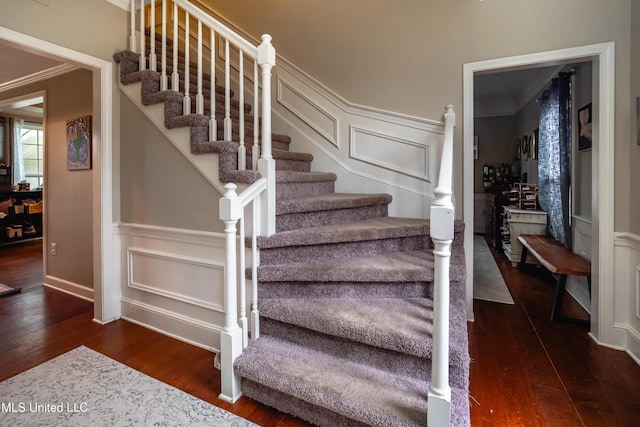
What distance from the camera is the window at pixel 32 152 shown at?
6.31 metres

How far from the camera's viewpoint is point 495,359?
6.21 ft

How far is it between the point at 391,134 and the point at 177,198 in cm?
179

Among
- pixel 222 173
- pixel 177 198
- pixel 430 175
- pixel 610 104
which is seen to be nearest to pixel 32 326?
pixel 177 198

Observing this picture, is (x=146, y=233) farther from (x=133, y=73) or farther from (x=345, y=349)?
(x=345, y=349)

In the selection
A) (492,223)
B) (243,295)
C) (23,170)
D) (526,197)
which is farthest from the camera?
(23,170)

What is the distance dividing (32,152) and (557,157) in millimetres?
9216

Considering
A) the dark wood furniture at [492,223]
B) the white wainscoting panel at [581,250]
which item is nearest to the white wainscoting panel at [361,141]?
the white wainscoting panel at [581,250]

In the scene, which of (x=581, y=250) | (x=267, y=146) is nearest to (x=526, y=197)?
(x=581, y=250)

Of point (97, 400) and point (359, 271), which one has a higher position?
point (359, 271)

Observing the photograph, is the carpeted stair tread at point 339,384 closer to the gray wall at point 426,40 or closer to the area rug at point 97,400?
the area rug at point 97,400

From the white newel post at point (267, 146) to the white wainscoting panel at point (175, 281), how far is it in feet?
1.26

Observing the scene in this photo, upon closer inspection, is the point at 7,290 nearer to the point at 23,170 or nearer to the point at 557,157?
the point at 23,170

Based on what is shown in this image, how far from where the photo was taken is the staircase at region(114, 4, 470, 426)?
4.23 feet

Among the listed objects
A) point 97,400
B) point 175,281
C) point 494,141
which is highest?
point 494,141
